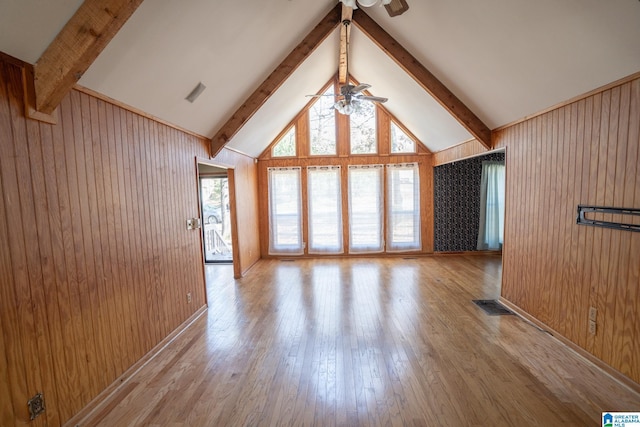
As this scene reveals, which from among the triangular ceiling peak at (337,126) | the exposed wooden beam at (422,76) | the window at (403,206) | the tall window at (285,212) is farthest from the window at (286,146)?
the exposed wooden beam at (422,76)

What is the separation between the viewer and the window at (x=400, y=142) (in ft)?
20.4

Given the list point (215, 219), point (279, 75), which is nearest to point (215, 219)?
point (215, 219)

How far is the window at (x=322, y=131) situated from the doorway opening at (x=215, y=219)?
2.18 m

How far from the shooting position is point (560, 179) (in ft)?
8.86

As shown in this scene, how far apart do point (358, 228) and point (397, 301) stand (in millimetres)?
2658

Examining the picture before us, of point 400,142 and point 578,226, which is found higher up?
point 400,142

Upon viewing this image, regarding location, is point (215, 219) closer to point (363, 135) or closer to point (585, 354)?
point (363, 135)

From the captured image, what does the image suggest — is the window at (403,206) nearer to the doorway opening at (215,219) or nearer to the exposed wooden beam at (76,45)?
the doorway opening at (215,219)

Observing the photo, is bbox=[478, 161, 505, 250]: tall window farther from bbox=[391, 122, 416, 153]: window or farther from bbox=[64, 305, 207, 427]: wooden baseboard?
bbox=[64, 305, 207, 427]: wooden baseboard

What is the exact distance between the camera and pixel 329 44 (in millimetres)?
4262

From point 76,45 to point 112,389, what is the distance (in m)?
2.34

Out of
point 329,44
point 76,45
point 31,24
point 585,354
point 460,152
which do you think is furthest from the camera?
point 460,152

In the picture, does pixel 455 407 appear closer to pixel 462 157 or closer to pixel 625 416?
pixel 625 416

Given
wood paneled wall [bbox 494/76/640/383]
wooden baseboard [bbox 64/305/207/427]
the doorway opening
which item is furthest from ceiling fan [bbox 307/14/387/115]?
the doorway opening
